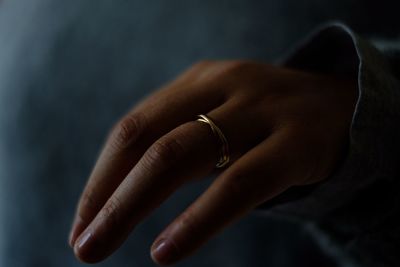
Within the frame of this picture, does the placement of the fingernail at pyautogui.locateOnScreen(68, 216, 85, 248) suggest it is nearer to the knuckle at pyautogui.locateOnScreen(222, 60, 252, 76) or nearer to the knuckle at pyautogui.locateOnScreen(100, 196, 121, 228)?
the knuckle at pyautogui.locateOnScreen(100, 196, 121, 228)

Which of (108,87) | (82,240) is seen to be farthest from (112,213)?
(108,87)

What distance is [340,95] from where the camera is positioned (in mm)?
370

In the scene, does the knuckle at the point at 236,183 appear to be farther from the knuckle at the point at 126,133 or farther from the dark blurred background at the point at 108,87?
the dark blurred background at the point at 108,87

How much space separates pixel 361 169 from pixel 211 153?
11cm

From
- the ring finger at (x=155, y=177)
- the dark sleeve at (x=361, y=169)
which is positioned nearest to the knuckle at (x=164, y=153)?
the ring finger at (x=155, y=177)

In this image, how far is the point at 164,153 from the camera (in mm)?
293

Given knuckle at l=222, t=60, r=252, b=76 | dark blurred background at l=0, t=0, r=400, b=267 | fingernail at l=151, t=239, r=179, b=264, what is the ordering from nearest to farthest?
1. fingernail at l=151, t=239, r=179, b=264
2. knuckle at l=222, t=60, r=252, b=76
3. dark blurred background at l=0, t=0, r=400, b=267

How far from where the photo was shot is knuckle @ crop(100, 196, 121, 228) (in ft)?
0.93

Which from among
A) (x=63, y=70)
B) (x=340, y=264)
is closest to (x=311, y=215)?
(x=340, y=264)

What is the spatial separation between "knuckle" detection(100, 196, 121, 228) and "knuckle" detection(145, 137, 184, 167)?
3 cm

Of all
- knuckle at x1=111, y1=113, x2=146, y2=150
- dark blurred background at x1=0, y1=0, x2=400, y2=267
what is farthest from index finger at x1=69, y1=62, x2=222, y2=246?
dark blurred background at x1=0, y1=0, x2=400, y2=267

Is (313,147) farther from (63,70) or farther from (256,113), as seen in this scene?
(63,70)

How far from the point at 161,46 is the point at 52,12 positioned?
5.9 inches

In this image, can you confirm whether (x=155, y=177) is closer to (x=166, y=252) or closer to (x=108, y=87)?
(x=166, y=252)
